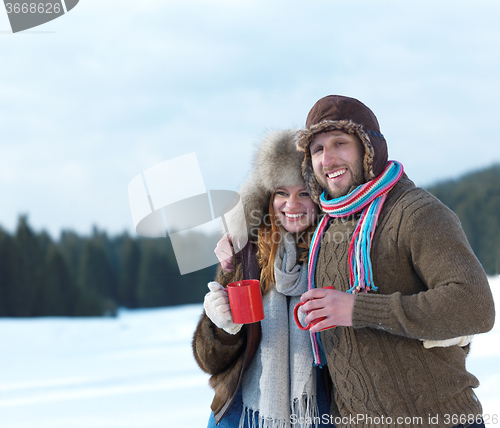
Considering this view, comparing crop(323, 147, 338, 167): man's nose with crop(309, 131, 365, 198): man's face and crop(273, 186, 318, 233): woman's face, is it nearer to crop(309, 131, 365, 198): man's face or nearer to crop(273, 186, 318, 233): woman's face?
crop(309, 131, 365, 198): man's face

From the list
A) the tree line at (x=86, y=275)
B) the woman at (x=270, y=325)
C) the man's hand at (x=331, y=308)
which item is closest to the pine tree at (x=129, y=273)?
the tree line at (x=86, y=275)

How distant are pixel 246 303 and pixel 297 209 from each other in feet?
1.89

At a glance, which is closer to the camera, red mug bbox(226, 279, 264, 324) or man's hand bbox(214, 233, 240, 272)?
red mug bbox(226, 279, 264, 324)

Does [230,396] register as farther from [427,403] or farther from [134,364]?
[134,364]

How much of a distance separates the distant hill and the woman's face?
9469 millimetres

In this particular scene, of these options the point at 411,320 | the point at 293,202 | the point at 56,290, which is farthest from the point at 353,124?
the point at 56,290

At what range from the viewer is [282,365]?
76.2 inches

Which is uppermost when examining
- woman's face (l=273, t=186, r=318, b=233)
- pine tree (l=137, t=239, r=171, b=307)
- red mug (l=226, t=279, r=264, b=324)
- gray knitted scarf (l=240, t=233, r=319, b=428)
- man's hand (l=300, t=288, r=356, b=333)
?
woman's face (l=273, t=186, r=318, b=233)

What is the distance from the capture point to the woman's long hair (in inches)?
81.3

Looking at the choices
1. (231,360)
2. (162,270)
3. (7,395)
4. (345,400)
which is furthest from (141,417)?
(162,270)

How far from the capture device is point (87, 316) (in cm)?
1059

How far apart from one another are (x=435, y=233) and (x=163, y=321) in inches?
378

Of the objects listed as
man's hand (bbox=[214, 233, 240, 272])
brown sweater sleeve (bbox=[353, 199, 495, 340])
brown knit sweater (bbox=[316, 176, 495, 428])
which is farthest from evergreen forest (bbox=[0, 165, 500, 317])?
brown sweater sleeve (bbox=[353, 199, 495, 340])

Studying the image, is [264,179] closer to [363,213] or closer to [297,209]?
[297,209]
